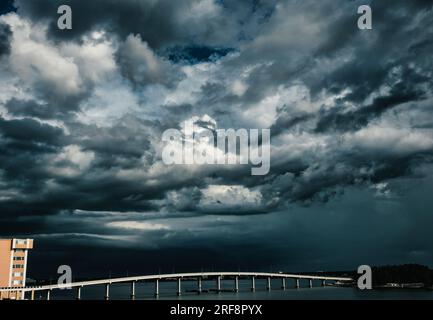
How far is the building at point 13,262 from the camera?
509 ft

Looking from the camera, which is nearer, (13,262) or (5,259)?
(5,259)

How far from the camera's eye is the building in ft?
509

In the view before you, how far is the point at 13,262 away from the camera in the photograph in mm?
160125

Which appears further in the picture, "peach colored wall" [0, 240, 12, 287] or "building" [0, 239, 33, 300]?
"building" [0, 239, 33, 300]

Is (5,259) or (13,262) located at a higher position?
(5,259)

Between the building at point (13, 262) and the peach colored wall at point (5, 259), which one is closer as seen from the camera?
the peach colored wall at point (5, 259)
